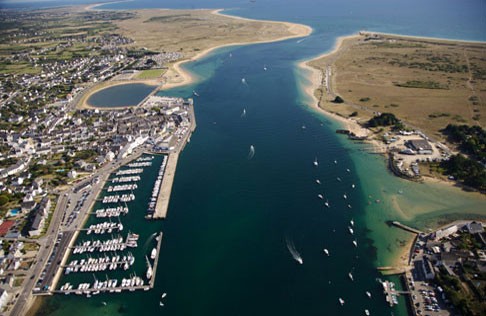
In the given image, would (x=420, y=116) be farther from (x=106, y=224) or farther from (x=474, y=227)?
(x=106, y=224)

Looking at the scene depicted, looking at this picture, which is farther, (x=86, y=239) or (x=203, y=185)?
(x=203, y=185)

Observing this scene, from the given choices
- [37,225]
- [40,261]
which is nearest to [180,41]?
[37,225]

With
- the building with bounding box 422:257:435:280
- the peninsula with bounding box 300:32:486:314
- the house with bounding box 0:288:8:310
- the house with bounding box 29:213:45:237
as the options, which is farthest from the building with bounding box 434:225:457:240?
the house with bounding box 29:213:45:237

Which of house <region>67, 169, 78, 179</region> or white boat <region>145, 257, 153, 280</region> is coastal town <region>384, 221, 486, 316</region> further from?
house <region>67, 169, 78, 179</region>

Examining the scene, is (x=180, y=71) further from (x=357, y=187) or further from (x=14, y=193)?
(x=357, y=187)

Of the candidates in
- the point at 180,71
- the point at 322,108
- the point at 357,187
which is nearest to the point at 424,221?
the point at 357,187

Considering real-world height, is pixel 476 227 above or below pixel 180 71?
below
